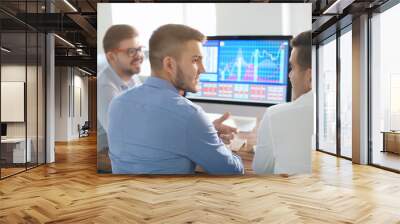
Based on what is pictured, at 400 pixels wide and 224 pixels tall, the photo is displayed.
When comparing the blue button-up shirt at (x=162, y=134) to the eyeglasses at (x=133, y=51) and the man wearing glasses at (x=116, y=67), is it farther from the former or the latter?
the eyeglasses at (x=133, y=51)

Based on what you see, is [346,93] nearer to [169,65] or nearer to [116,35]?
[169,65]

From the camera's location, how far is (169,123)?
20.6 ft

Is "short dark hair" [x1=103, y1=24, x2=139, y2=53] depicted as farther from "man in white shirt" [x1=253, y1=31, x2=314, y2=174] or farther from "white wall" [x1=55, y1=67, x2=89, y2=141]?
"white wall" [x1=55, y1=67, x2=89, y2=141]

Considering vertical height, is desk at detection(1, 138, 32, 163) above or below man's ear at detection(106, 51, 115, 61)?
below

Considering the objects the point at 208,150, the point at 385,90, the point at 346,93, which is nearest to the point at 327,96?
the point at 346,93

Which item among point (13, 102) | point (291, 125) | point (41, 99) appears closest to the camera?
point (291, 125)

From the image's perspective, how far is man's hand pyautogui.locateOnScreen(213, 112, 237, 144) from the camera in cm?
654

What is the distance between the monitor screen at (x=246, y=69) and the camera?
21.7 ft

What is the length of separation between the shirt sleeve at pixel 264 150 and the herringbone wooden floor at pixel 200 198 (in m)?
0.17

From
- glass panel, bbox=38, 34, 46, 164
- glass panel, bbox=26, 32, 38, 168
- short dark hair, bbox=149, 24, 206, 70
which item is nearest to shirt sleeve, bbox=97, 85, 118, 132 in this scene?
short dark hair, bbox=149, 24, 206, 70

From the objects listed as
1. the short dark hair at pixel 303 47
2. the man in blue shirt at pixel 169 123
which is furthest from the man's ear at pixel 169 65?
the short dark hair at pixel 303 47

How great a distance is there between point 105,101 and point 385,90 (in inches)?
200

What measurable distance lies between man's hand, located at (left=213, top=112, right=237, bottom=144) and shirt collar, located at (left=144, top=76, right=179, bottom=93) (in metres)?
0.83

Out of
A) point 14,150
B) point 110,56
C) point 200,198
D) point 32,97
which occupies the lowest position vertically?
point 200,198
